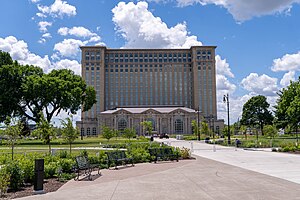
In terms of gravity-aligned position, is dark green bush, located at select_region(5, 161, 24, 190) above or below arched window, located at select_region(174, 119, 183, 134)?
below

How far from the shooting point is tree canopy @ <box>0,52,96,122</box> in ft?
171

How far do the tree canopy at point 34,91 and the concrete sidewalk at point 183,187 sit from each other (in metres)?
40.7

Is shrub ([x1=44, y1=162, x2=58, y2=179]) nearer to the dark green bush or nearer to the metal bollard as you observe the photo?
the dark green bush

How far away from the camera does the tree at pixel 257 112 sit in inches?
4080

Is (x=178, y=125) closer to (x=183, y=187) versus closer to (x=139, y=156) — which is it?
(x=139, y=156)

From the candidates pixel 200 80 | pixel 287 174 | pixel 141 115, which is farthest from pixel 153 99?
pixel 287 174

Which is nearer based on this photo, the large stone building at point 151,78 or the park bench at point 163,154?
the park bench at point 163,154

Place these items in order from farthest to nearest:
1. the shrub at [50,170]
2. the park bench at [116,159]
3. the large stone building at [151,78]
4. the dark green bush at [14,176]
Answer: the large stone building at [151,78], the park bench at [116,159], the shrub at [50,170], the dark green bush at [14,176]

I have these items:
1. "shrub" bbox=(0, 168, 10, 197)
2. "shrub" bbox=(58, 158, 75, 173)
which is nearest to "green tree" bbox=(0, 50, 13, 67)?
"shrub" bbox=(58, 158, 75, 173)

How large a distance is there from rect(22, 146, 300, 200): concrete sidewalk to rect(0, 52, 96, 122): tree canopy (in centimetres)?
4072

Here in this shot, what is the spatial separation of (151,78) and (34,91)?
109996 millimetres

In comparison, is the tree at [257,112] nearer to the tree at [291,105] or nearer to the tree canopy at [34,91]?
the tree at [291,105]

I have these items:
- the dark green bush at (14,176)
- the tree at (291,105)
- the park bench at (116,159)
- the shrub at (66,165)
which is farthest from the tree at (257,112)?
the dark green bush at (14,176)

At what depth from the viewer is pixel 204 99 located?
505 ft
